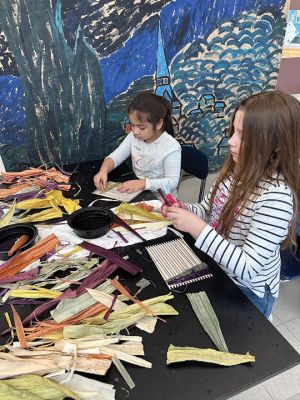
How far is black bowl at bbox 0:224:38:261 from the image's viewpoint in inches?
49.3

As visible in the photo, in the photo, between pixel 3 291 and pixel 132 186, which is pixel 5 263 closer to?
pixel 3 291

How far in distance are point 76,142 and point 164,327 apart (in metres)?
2.13

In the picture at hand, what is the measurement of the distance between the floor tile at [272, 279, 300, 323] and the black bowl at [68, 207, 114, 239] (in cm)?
143

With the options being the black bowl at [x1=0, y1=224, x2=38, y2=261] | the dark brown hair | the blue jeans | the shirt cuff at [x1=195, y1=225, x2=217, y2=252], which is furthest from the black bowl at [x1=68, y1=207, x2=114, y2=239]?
the dark brown hair

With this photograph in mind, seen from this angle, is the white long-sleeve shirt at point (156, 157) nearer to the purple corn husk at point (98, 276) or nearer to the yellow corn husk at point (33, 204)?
the yellow corn husk at point (33, 204)

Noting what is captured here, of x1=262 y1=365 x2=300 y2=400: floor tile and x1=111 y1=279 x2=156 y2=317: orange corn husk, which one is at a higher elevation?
x1=111 y1=279 x2=156 y2=317: orange corn husk

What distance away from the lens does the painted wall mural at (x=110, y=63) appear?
2281 millimetres

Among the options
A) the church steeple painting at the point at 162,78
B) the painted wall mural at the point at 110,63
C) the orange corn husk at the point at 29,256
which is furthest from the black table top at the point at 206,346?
the church steeple painting at the point at 162,78

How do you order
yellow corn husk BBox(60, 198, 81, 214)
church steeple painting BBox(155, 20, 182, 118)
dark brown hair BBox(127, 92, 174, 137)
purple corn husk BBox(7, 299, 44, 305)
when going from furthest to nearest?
church steeple painting BBox(155, 20, 182, 118), dark brown hair BBox(127, 92, 174, 137), yellow corn husk BBox(60, 198, 81, 214), purple corn husk BBox(7, 299, 44, 305)

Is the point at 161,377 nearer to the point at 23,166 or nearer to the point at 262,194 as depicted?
the point at 262,194

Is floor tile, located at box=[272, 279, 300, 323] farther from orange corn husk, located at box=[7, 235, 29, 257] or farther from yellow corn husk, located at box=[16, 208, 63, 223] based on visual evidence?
orange corn husk, located at box=[7, 235, 29, 257]

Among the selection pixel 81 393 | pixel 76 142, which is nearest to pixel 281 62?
pixel 76 142

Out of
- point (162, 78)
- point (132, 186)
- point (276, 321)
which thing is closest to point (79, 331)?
point (132, 186)

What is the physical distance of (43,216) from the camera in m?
1.50
